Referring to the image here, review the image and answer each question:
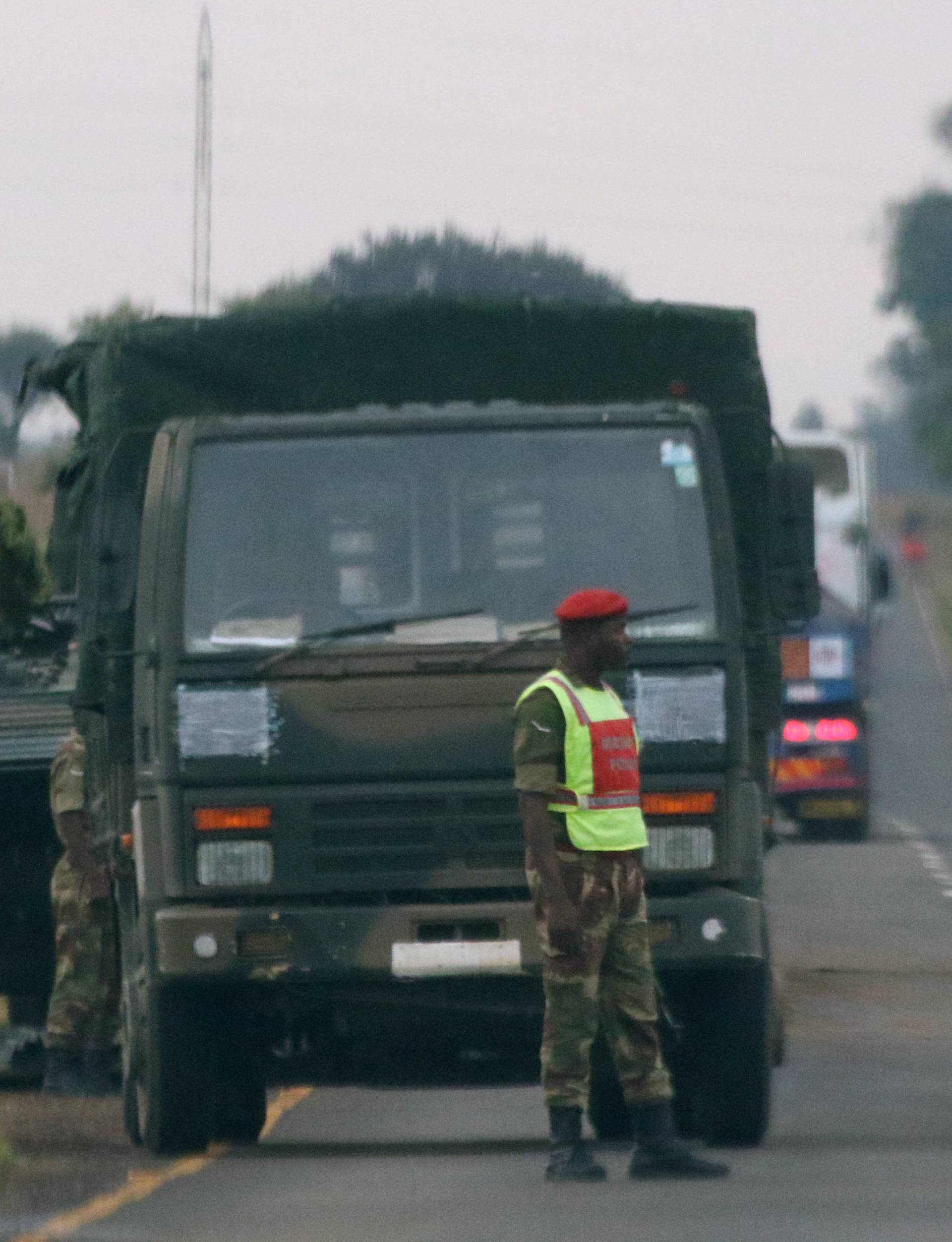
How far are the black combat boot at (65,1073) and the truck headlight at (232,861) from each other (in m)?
2.98

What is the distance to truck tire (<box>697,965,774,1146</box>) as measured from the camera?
10461 mm

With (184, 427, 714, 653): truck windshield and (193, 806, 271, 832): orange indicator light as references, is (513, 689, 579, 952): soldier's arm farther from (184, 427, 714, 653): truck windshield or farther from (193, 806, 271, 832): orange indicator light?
(193, 806, 271, 832): orange indicator light

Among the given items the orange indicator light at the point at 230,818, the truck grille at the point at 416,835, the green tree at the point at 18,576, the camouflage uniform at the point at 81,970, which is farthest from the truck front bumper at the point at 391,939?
the green tree at the point at 18,576

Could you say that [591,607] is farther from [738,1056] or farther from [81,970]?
[81,970]

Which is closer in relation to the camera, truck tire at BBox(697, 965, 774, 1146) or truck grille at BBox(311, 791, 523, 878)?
truck grille at BBox(311, 791, 523, 878)

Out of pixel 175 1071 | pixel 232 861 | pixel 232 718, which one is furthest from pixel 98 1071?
pixel 232 718

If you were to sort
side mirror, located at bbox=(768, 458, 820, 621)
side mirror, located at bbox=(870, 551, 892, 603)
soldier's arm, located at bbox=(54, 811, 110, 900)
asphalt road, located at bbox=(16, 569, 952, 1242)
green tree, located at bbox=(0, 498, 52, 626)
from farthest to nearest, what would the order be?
side mirror, located at bbox=(870, 551, 892, 603) < green tree, located at bbox=(0, 498, 52, 626) < soldier's arm, located at bbox=(54, 811, 110, 900) < side mirror, located at bbox=(768, 458, 820, 621) < asphalt road, located at bbox=(16, 569, 952, 1242)

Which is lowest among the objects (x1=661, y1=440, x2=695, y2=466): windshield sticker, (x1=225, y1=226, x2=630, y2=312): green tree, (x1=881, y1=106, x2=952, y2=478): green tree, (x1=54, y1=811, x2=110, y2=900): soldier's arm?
(x1=54, y1=811, x2=110, y2=900): soldier's arm

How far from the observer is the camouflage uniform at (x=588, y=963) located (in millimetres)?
9398

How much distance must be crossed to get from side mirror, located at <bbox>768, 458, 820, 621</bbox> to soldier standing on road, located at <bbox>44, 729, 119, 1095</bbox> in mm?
2976

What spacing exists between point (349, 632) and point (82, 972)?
324cm

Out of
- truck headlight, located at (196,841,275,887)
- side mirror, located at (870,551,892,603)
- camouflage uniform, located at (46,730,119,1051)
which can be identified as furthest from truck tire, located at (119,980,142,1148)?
side mirror, located at (870,551,892,603)

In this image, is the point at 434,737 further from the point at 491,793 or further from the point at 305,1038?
the point at 305,1038

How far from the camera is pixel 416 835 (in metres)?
10.2
